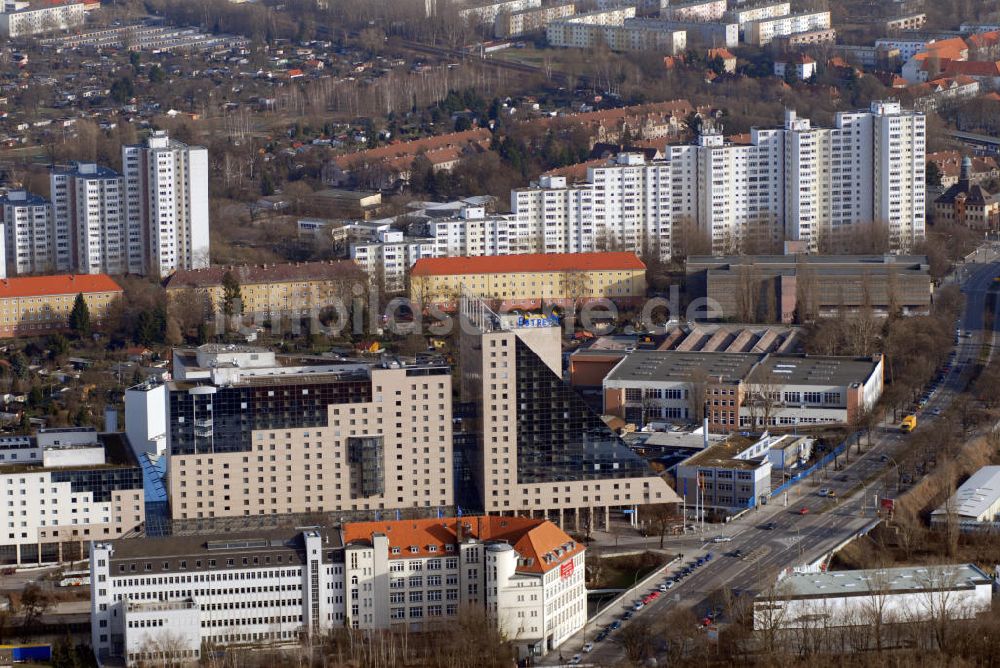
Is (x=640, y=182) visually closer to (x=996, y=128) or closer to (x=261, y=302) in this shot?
(x=261, y=302)

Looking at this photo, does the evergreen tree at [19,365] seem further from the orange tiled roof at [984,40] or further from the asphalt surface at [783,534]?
the orange tiled roof at [984,40]

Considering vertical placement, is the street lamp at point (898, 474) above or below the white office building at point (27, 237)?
below

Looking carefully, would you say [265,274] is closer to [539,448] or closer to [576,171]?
[576,171]

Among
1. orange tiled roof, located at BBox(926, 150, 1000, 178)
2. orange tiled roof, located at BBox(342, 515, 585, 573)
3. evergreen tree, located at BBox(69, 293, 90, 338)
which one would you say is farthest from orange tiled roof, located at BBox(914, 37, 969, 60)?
orange tiled roof, located at BBox(342, 515, 585, 573)

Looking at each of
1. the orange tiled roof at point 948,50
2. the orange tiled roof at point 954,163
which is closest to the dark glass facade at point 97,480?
the orange tiled roof at point 954,163

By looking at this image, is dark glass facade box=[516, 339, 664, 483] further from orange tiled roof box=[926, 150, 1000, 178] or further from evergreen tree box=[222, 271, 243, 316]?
orange tiled roof box=[926, 150, 1000, 178]

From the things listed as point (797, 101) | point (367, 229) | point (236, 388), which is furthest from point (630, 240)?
point (236, 388)
